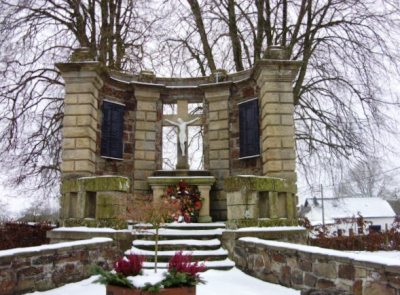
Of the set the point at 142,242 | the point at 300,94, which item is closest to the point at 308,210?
the point at 300,94

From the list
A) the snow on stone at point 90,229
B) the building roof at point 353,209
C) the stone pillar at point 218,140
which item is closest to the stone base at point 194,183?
the stone pillar at point 218,140

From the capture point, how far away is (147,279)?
420 centimetres

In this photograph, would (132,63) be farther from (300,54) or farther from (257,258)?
(257,258)

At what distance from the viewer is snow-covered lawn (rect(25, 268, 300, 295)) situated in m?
5.91

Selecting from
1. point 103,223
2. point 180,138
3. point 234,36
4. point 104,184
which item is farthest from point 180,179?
point 234,36

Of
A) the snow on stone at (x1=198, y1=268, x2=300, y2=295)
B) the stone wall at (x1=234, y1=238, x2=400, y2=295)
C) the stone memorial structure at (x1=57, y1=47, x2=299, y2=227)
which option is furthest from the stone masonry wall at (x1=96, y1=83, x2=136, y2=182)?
the snow on stone at (x1=198, y1=268, x2=300, y2=295)

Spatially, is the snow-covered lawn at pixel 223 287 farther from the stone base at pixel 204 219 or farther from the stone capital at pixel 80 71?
the stone capital at pixel 80 71

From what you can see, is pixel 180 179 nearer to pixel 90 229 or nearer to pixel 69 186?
pixel 69 186

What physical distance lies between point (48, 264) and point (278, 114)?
6.14 meters

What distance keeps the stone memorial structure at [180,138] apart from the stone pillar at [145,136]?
29 mm

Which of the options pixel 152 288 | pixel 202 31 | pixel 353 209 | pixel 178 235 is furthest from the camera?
pixel 353 209

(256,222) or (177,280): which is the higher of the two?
(256,222)

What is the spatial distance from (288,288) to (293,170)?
157 inches

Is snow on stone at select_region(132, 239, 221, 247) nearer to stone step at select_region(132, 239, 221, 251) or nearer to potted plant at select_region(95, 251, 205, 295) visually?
stone step at select_region(132, 239, 221, 251)
